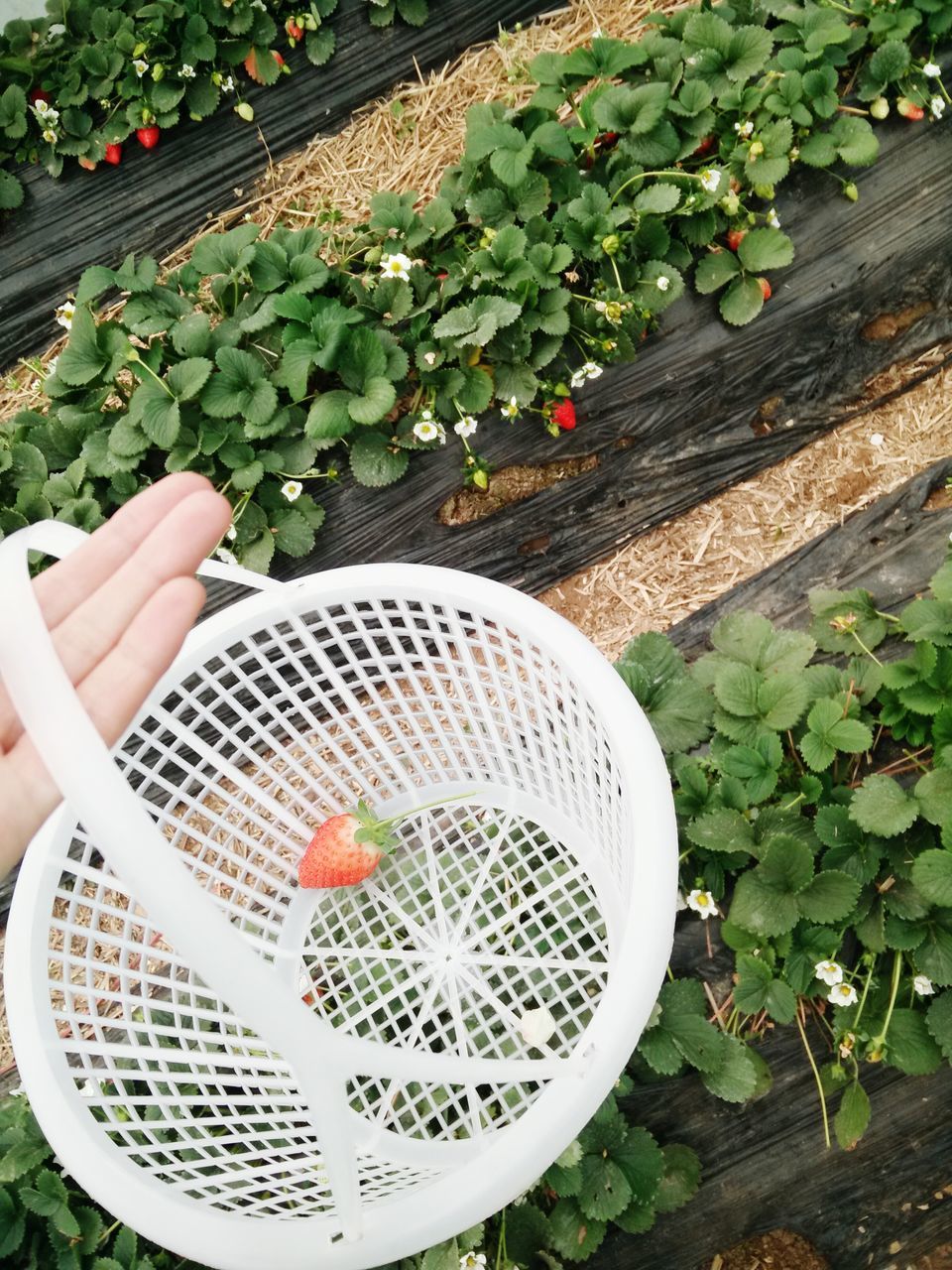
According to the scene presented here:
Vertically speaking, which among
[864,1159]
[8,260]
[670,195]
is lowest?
[864,1159]

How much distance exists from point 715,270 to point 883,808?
0.83 metres

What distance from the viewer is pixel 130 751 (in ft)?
4.71

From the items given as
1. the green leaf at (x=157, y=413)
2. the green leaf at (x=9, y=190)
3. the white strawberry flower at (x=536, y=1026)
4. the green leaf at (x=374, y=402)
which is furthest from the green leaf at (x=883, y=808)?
the green leaf at (x=9, y=190)

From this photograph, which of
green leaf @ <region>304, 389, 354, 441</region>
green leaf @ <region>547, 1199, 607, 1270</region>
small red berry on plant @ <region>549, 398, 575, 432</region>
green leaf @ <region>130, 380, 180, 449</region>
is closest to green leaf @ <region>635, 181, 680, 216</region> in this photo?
small red berry on plant @ <region>549, 398, 575, 432</region>

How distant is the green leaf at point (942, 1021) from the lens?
114 cm

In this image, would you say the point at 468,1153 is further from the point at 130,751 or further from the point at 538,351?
the point at 538,351

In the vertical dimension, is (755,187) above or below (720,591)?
above

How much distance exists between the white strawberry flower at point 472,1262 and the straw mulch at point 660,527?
30.3 inches

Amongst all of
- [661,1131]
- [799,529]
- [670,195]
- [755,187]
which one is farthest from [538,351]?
[661,1131]

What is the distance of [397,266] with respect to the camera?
137cm

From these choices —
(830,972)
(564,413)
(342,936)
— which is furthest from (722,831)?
(564,413)

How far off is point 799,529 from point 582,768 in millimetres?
641

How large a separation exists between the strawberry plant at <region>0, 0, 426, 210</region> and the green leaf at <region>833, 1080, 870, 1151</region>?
1.79 m

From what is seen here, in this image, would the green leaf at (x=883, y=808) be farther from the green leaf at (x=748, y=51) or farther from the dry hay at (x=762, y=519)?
the green leaf at (x=748, y=51)
